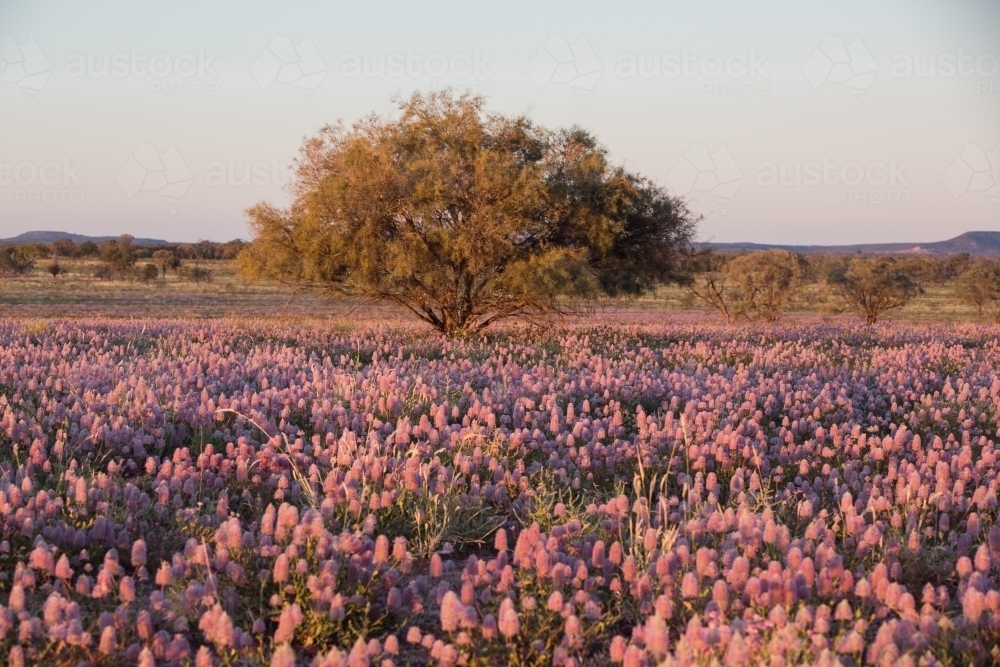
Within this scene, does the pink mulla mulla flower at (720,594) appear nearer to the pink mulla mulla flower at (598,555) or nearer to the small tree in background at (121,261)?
the pink mulla mulla flower at (598,555)

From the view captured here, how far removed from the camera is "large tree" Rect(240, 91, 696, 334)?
14414 mm

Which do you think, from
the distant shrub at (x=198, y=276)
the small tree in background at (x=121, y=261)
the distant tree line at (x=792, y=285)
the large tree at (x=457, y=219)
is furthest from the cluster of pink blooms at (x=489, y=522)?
the distant shrub at (x=198, y=276)

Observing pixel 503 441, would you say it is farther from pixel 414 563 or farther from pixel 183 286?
pixel 183 286

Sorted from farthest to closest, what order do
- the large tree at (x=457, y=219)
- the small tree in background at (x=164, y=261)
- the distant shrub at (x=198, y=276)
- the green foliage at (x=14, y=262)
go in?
the small tree in background at (x=164, y=261)
the distant shrub at (x=198, y=276)
the green foliage at (x=14, y=262)
the large tree at (x=457, y=219)

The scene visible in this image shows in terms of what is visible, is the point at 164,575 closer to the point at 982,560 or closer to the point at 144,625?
the point at 144,625

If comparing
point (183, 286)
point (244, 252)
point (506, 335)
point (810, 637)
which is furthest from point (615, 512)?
point (183, 286)

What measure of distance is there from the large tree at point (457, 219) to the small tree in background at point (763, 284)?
2885cm

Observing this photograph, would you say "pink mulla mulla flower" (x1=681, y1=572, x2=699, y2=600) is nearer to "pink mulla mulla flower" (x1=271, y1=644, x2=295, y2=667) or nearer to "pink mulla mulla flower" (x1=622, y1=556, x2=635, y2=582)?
"pink mulla mulla flower" (x1=622, y1=556, x2=635, y2=582)

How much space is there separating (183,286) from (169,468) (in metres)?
59.9

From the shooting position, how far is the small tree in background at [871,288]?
4466 centimetres

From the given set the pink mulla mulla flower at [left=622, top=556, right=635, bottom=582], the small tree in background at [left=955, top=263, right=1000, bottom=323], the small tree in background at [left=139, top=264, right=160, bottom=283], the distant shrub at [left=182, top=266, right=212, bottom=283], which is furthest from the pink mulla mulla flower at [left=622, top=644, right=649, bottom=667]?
the distant shrub at [left=182, top=266, right=212, bottom=283]

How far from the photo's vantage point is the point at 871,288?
4484 cm

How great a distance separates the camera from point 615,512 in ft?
12.6

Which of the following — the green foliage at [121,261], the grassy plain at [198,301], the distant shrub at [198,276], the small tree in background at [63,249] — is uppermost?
the small tree in background at [63,249]
